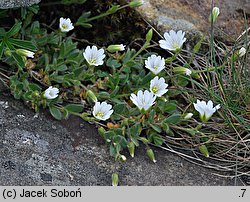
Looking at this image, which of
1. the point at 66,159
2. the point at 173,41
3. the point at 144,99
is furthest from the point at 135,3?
the point at 66,159

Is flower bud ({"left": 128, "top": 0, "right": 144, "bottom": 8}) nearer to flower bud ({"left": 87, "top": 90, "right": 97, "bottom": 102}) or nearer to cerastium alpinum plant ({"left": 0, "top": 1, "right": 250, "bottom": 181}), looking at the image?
cerastium alpinum plant ({"left": 0, "top": 1, "right": 250, "bottom": 181})

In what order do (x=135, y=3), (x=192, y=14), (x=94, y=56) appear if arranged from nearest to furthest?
(x=94, y=56) < (x=135, y=3) < (x=192, y=14)

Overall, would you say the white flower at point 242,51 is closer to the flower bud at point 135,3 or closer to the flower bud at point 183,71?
the flower bud at point 183,71

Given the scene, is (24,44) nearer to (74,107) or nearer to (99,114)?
(74,107)

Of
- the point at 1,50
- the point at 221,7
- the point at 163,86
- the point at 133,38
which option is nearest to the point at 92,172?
the point at 163,86

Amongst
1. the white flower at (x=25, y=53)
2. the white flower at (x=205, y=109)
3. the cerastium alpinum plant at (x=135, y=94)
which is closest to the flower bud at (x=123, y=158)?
the cerastium alpinum plant at (x=135, y=94)

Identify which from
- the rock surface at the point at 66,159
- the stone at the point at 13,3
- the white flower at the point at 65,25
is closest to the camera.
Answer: the rock surface at the point at 66,159

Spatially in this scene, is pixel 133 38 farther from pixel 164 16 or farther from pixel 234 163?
pixel 234 163
